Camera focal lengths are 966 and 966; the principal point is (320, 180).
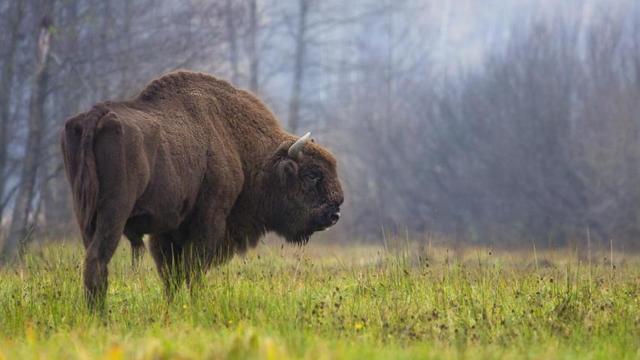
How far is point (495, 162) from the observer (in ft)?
112

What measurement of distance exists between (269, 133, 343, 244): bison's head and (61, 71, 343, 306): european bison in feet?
0.03

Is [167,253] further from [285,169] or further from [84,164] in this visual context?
[84,164]

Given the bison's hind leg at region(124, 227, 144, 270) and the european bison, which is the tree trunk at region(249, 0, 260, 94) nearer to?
the european bison

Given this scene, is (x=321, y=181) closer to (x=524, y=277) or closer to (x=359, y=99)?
(x=524, y=277)

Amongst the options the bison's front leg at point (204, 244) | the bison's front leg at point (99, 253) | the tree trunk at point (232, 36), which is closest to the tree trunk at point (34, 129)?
the tree trunk at point (232, 36)

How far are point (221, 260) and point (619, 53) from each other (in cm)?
2650

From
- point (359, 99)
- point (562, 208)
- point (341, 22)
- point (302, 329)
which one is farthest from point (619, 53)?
point (302, 329)

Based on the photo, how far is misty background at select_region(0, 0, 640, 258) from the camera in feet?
70.0

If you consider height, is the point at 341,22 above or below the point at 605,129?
above

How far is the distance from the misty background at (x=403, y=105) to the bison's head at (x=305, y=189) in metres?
9.52

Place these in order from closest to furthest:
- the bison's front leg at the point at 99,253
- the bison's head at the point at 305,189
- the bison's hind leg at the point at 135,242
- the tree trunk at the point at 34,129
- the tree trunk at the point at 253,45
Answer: the bison's front leg at the point at 99,253, the bison's hind leg at the point at 135,242, the bison's head at the point at 305,189, the tree trunk at the point at 34,129, the tree trunk at the point at 253,45

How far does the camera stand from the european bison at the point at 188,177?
25.0ft

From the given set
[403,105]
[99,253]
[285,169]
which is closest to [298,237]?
[285,169]

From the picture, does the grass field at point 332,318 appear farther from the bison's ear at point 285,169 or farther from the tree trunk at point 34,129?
the tree trunk at point 34,129
